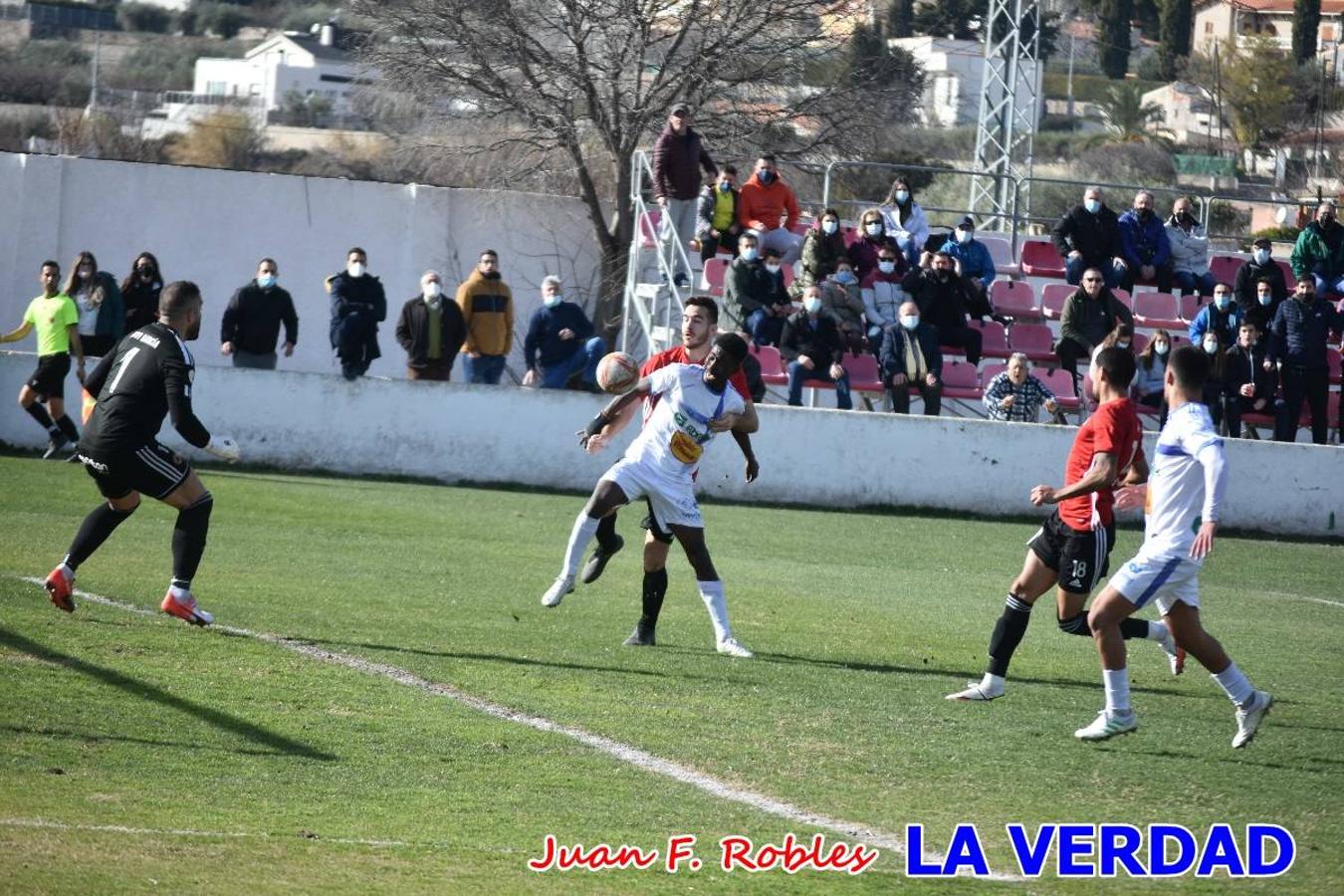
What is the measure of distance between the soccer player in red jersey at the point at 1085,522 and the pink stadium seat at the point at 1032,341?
1457cm

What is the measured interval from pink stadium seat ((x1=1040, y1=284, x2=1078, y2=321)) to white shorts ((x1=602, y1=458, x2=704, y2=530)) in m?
15.4

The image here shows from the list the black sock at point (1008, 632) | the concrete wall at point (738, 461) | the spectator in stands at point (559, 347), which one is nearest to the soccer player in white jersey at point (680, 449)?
the black sock at point (1008, 632)

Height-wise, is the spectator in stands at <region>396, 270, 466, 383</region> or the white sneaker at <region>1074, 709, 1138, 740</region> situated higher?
the spectator in stands at <region>396, 270, 466, 383</region>

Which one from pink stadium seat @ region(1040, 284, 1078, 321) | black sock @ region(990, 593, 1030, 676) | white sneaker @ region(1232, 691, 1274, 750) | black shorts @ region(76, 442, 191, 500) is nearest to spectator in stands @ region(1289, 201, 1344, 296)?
pink stadium seat @ region(1040, 284, 1078, 321)

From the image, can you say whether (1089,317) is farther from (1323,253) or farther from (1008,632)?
(1008,632)

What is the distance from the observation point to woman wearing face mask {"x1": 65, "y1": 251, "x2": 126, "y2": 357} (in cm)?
1964

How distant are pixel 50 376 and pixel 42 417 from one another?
0.52 metres

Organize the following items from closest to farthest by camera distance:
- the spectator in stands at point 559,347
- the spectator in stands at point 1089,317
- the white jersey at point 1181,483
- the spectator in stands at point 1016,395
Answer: the white jersey at point 1181,483 → the spectator in stands at point 1016,395 → the spectator in stands at point 559,347 → the spectator in stands at point 1089,317

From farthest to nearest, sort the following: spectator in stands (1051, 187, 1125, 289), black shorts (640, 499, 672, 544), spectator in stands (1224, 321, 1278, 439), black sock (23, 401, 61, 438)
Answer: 1. spectator in stands (1051, 187, 1125, 289)
2. spectator in stands (1224, 321, 1278, 439)
3. black sock (23, 401, 61, 438)
4. black shorts (640, 499, 672, 544)

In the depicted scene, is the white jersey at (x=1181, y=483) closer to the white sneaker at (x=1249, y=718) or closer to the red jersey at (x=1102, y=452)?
the red jersey at (x=1102, y=452)

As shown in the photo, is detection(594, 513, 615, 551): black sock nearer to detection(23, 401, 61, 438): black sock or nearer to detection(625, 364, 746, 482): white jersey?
detection(625, 364, 746, 482): white jersey

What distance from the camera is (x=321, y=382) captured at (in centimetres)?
2008

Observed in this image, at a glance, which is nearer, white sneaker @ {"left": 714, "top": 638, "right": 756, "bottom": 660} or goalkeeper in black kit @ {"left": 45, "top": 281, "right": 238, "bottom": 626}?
goalkeeper in black kit @ {"left": 45, "top": 281, "right": 238, "bottom": 626}

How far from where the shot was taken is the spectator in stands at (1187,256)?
2475cm
